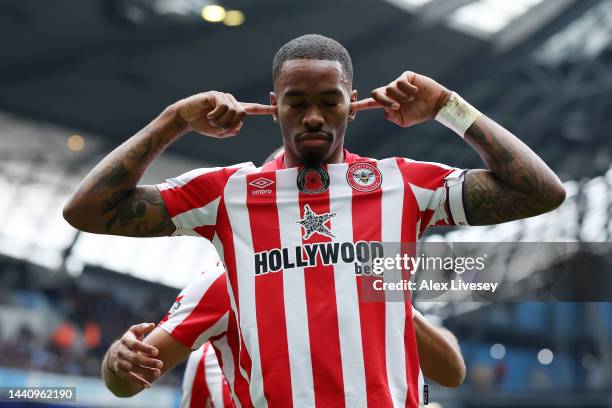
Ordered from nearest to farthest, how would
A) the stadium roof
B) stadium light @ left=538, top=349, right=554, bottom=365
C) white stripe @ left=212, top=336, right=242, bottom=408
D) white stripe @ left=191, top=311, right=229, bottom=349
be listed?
white stripe @ left=212, top=336, right=242, bottom=408 → white stripe @ left=191, top=311, right=229, bottom=349 → the stadium roof → stadium light @ left=538, top=349, right=554, bottom=365

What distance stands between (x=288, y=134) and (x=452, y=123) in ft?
1.61

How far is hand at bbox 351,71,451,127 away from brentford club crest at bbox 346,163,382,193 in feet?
0.53

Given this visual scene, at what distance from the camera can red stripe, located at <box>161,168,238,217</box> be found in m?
2.56

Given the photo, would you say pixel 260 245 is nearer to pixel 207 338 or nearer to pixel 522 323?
pixel 207 338

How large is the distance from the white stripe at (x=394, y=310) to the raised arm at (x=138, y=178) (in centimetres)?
43

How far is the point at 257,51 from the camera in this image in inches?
742

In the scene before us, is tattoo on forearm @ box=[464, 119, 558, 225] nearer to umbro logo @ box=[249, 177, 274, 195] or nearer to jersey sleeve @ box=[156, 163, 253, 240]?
umbro logo @ box=[249, 177, 274, 195]

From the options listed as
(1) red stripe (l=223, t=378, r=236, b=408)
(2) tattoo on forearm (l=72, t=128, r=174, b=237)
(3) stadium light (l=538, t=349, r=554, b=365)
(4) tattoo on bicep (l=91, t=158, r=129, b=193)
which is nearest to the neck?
(2) tattoo on forearm (l=72, t=128, r=174, b=237)

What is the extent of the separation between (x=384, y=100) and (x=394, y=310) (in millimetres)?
606

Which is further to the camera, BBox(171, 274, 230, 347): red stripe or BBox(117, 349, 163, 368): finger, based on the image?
BBox(171, 274, 230, 347): red stripe

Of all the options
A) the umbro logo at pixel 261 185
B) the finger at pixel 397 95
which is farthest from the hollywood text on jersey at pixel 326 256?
the finger at pixel 397 95

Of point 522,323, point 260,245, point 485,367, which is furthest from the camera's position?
point 522,323

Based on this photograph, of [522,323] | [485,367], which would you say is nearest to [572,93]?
[485,367]

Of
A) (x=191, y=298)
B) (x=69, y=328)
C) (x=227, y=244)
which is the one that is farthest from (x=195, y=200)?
(x=69, y=328)
